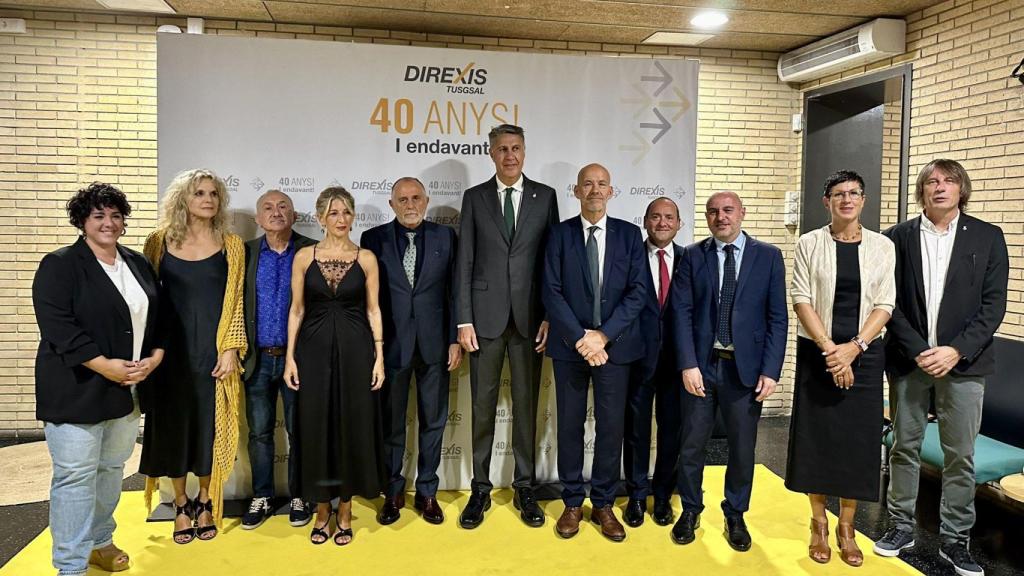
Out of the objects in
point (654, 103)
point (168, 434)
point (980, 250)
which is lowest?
point (168, 434)

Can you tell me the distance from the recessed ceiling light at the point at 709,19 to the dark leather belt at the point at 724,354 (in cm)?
292

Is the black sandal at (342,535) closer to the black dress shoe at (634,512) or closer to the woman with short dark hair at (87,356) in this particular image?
the woman with short dark hair at (87,356)

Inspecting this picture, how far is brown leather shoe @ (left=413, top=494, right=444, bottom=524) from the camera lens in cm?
388

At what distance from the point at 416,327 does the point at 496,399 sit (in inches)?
23.7

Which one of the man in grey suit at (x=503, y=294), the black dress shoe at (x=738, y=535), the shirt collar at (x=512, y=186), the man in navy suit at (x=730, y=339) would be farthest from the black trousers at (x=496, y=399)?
the black dress shoe at (x=738, y=535)

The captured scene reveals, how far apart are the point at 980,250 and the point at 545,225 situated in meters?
2.12

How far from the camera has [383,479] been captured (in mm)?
3627

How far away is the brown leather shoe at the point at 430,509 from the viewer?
3.88m

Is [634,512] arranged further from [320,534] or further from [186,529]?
[186,529]

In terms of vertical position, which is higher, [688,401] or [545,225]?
[545,225]

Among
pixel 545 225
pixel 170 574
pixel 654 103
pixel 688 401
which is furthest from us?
pixel 654 103

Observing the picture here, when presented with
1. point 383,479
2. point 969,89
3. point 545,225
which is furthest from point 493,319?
point 969,89

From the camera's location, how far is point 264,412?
12.5ft

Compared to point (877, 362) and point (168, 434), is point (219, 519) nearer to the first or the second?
point (168, 434)
